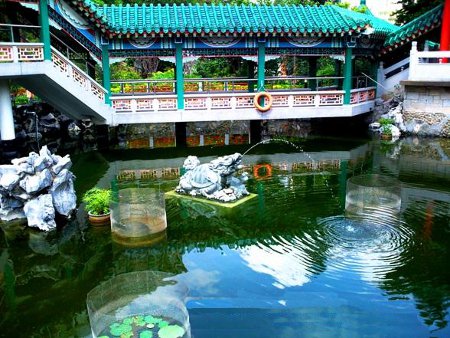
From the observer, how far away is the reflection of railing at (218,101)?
19469 millimetres

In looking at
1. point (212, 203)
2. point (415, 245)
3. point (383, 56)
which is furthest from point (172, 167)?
point (383, 56)

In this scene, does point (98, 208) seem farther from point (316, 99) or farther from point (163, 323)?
point (316, 99)

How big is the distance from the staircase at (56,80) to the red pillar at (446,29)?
14.5m

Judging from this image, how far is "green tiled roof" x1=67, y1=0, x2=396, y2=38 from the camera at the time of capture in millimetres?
19062

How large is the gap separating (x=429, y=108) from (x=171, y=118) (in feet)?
37.5

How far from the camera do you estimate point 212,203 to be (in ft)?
41.5

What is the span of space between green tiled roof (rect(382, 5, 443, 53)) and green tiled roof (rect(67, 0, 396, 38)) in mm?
3176

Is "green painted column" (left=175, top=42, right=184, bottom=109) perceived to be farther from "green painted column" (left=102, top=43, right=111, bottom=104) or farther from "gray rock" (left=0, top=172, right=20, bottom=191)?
"gray rock" (left=0, top=172, right=20, bottom=191)

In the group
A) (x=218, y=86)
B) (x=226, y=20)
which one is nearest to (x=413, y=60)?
(x=226, y=20)

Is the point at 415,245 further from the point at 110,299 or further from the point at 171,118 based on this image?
the point at 171,118

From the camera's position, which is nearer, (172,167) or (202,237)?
(202,237)

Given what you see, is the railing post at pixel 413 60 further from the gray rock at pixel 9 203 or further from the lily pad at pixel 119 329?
the lily pad at pixel 119 329

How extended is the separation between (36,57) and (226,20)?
7972 millimetres

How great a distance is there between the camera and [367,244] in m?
9.92
